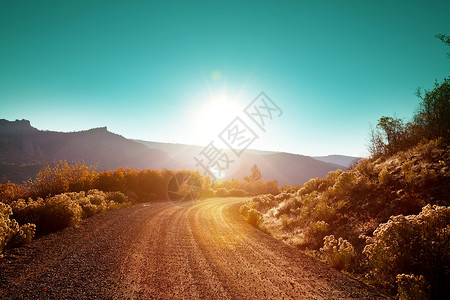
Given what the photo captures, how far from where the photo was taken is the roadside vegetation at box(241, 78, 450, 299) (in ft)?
16.0

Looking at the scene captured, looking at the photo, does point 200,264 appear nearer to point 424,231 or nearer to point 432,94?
point 424,231

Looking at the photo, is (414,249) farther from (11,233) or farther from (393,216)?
(11,233)

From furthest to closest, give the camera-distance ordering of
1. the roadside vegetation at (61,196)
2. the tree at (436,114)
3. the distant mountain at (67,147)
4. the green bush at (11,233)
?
the distant mountain at (67,147) → the tree at (436,114) → the roadside vegetation at (61,196) → the green bush at (11,233)

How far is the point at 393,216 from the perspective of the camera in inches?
220

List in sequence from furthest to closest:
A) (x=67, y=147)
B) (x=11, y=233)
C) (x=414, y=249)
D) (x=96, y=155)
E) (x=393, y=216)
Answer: (x=96, y=155) < (x=67, y=147) < (x=11, y=233) < (x=393, y=216) < (x=414, y=249)

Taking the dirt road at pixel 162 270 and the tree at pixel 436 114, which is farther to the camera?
the tree at pixel 436 114

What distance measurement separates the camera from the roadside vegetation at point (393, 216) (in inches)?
193

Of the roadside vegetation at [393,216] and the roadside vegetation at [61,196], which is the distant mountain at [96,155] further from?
the roadside vegetation at [393,216]

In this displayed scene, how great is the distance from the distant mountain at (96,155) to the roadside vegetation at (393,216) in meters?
88.8

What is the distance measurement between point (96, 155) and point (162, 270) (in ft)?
501

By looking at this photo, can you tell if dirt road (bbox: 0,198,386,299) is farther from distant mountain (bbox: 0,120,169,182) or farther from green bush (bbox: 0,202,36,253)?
distant mountain (bbox: 0,120,169,182)

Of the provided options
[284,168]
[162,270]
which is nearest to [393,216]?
[162,270]

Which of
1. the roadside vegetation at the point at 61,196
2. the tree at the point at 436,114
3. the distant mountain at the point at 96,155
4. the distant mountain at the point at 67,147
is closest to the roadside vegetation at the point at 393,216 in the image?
the tree at the point at 436,114

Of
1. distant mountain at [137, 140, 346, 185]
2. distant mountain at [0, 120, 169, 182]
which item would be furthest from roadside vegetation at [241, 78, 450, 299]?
distant mountain at [137, 140, 346, 185]
